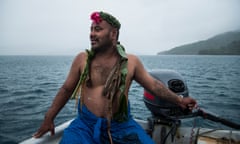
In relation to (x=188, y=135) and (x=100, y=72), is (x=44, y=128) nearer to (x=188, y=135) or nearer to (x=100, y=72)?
(x=100, y=72)

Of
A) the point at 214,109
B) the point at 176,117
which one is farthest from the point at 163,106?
the point at 214,109

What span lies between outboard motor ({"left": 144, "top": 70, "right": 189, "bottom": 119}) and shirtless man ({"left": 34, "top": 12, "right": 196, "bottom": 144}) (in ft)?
2.51

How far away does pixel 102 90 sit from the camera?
2.14 meters

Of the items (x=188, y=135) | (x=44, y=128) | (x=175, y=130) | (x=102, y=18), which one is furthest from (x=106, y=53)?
(x=188, y=135)

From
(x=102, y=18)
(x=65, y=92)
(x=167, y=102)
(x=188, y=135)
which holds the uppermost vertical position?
(x=102, y=18)

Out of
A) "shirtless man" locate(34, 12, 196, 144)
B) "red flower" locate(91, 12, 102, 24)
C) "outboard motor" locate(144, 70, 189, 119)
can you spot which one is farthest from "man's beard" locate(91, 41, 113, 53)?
"outboard motor" locate(144, 70, 189, 119)

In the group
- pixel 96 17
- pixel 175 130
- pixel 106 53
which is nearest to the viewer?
pixel 96 17

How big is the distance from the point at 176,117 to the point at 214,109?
586 cm

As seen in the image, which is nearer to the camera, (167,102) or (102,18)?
(102,18)

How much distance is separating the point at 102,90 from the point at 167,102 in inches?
45.0

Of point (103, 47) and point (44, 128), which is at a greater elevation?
point (103, 47)

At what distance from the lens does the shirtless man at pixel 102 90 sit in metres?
2.05

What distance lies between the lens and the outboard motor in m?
2.79

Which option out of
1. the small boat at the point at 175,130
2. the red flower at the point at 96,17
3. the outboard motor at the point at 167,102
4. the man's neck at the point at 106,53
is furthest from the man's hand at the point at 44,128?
the outboard motor at the point at 167,102
